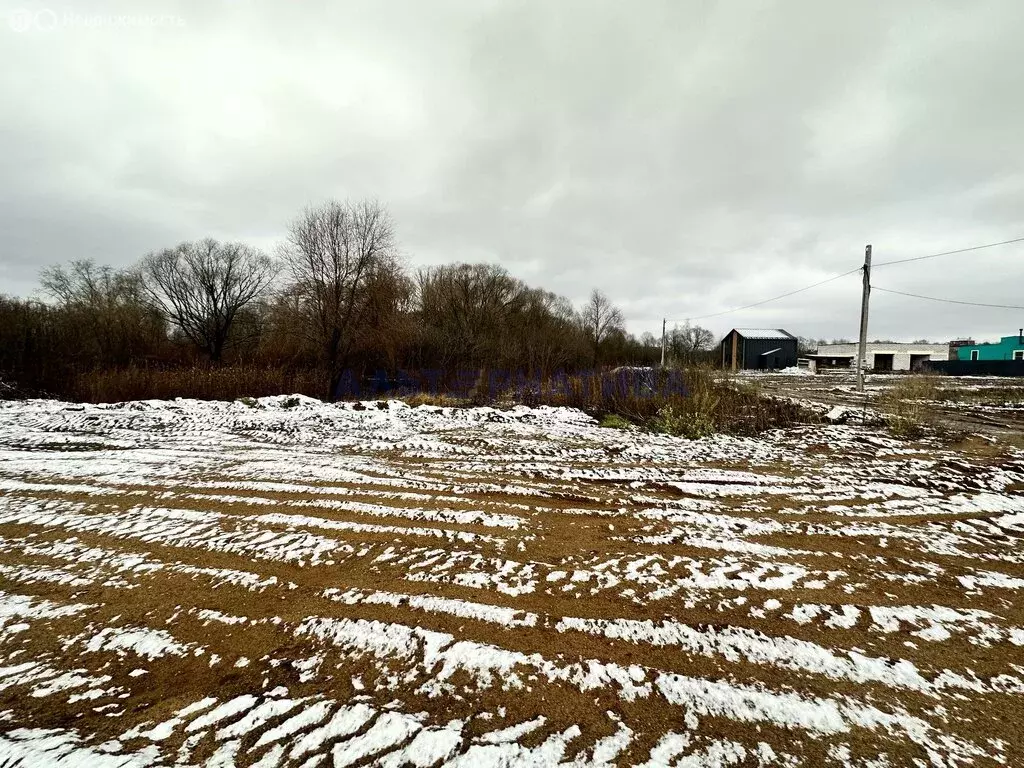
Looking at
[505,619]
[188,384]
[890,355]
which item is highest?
[890,355]

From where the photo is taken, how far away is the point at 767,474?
642 centimetres

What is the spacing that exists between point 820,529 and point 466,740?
4.32m

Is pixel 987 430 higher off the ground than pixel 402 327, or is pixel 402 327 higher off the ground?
pixel 402 327

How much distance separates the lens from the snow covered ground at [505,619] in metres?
1.89

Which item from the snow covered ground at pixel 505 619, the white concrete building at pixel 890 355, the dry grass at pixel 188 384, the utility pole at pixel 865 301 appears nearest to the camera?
the snow covered ground at pixel 505 619

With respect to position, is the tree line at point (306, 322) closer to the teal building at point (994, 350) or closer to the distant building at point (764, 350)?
the distant building at point (764, 350)

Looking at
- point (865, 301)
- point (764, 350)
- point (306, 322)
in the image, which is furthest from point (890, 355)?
point (306, 322)

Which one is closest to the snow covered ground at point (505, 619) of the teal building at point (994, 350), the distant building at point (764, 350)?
the distant building at point (764, 350)

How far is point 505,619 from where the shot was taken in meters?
2.76

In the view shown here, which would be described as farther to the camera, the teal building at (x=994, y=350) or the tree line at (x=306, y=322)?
the teal building at (x=994, y=350)

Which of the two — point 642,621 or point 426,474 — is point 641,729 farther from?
point 426,474

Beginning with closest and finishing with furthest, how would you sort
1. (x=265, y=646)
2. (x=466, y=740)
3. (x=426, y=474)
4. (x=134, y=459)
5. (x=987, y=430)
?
(x=466, y=740)
(x=265, y=646)
(x=426, y=474)
(x=134, y=459)
(x=987, y=430)

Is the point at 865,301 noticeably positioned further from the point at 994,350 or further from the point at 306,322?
the point at 994,350

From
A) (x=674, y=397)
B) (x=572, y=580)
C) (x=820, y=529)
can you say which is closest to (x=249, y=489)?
(x=572, y=580)
